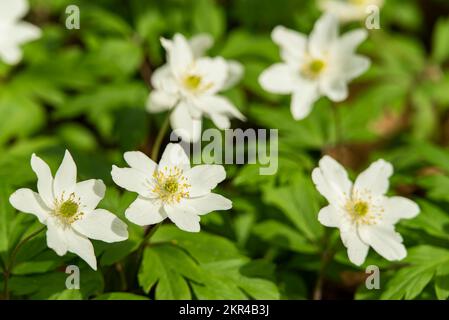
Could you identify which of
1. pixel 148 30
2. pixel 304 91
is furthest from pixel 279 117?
pixel 148 30

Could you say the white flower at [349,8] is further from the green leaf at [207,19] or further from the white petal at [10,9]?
the white petal at [10,9]

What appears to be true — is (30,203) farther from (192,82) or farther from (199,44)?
(199,44)

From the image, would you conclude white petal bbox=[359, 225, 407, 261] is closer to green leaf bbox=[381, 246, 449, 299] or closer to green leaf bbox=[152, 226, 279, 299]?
green leaf bbox=[381, 246, 449, 299]

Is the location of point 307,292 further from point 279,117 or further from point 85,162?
point 85,162

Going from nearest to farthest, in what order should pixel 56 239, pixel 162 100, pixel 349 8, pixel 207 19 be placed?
pixel 56 239
pixel 162 100
pixel 207 19
pixel 349 8

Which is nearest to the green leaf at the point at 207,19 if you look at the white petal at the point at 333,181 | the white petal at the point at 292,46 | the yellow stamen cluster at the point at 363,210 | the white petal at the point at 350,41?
the white petal at the point at 292,46

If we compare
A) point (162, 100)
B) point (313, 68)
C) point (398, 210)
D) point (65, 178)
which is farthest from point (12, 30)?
point (398, 210)

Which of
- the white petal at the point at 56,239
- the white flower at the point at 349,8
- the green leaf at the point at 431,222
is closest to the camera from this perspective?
the white petal at the point at 56,239
